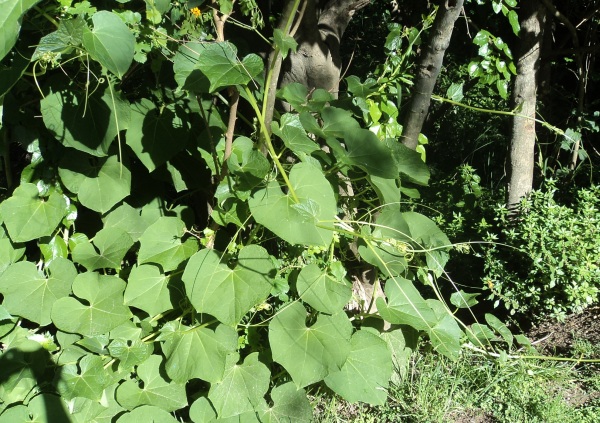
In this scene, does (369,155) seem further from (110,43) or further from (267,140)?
(110,43)

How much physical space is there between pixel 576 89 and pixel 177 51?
2460 millimetres

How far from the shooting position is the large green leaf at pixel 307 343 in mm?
1995

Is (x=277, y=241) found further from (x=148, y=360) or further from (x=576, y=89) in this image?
(x=576, y=89)

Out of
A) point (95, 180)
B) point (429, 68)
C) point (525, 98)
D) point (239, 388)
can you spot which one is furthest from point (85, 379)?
point (525, 98)

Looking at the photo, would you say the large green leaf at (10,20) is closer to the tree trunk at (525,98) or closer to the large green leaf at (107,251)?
the large green leaf at (107,251)

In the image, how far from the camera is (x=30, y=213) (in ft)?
7.08

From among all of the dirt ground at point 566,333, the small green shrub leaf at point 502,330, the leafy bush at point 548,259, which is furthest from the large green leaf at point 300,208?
the dirt ground at point 566,333

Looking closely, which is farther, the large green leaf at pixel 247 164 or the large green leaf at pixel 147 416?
the large green leaf at pixel 147 416

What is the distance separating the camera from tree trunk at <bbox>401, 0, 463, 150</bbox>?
91.7 inches

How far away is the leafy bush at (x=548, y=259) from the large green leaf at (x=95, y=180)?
59.9 inches

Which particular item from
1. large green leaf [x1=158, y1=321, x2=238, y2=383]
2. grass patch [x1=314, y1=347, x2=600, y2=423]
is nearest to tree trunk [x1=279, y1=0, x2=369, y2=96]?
large green leaf [x1=158, y1=321, x2=238, y2=383]

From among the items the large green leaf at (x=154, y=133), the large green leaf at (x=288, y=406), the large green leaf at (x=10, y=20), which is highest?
the large green leaf at (x=10, y=20)

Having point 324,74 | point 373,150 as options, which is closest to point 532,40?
point 324,74

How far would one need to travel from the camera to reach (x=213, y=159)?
2.16 m
